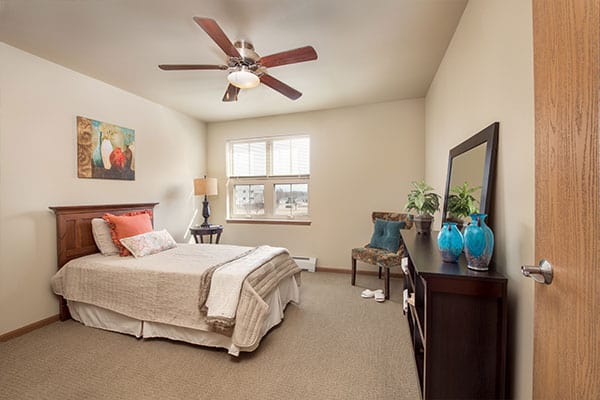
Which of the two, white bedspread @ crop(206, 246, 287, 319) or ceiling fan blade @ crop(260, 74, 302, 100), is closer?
white bedspread @ crop(206, 246, 287, 319)

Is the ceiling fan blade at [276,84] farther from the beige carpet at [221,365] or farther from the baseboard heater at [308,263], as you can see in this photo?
the baseboard heater at [308,263]

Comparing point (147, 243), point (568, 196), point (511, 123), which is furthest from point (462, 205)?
point (147, 243)

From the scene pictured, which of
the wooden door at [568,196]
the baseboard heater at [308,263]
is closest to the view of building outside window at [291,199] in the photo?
the baseboard heater at [308,263]

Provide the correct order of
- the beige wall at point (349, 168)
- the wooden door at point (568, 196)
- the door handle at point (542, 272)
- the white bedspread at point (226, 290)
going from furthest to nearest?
the beige wall at point (349, 168) < the white bedspread at point (226, 290) < the door handle at point (542, 272) < the wooden door at point (568, 196)

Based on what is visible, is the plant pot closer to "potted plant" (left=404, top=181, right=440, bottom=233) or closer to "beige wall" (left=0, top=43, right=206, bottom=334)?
"potted plant" (left=404, top=181, right=440, bottom=233)

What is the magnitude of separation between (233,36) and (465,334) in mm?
2610

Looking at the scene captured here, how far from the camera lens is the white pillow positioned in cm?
279

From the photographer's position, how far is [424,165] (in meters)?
3.77

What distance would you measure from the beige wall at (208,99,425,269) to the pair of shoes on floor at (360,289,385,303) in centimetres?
86

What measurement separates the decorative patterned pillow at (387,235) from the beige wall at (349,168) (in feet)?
1.36

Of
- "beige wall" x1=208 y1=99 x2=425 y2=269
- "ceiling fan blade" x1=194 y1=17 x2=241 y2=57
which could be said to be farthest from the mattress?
"ceiling fan blade" x1=194 y1=17 x2=241 y2=57

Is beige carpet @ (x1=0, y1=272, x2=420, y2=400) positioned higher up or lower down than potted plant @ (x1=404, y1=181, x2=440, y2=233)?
lower down

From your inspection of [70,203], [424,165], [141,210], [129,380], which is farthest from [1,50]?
[424,165]

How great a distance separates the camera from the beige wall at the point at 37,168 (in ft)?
7.53
